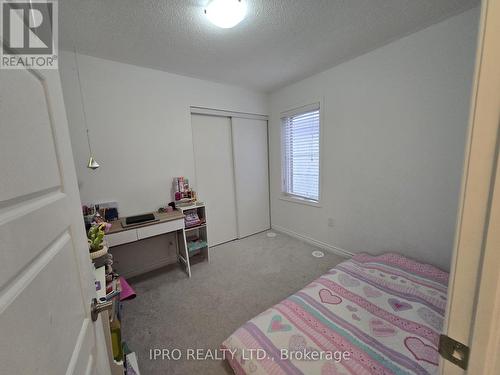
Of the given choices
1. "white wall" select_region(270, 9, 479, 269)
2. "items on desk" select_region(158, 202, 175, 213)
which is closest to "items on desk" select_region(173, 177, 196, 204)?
"items on desk" select_region(158, 202, 175, 213)

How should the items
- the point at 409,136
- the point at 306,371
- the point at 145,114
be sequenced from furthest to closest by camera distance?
the point at 145,114, the point at 409,136, the point at 306,371

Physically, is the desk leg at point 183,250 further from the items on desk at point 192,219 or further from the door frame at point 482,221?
the door frame at point 482,221

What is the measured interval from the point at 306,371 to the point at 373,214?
72.7 inches

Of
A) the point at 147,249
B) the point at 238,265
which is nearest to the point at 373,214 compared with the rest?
the point at 238,265

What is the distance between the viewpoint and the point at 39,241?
1.43 feet

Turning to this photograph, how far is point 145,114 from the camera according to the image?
2375 mm

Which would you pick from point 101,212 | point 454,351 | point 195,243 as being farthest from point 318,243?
point 101,212

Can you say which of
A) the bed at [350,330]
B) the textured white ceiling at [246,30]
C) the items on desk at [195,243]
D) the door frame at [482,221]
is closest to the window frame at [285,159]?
the textured white ceiling at [246,30]

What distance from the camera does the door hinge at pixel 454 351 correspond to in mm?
437

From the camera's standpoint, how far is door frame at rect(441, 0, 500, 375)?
0.36 meters

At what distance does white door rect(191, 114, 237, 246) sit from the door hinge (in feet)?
9.09

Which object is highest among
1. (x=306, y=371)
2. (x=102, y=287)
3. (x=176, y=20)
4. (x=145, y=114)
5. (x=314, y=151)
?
(x=176, y=20)

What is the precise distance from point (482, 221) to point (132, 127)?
110 inches

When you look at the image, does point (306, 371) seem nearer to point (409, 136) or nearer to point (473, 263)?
point (473, 263)
